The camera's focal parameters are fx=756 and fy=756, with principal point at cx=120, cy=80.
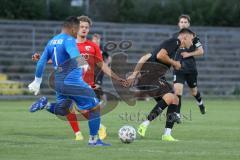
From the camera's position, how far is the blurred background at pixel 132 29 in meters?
32.9

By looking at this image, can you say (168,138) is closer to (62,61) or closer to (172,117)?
(172,117)

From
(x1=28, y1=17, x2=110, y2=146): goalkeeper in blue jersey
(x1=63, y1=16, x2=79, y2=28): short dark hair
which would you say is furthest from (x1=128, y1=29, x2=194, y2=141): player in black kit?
(x1=63, y1=16, x2=79, y2=28): short dark hair

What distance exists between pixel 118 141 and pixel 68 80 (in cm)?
159

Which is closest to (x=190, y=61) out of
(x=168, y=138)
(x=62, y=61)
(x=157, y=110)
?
(x=157, y=110)

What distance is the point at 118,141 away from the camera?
13.3 meters

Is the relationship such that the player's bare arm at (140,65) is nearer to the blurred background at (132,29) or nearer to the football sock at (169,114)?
the football sock at (169,114)

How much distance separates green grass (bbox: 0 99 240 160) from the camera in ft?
35.2

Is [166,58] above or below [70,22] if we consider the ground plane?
below

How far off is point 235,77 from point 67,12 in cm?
850

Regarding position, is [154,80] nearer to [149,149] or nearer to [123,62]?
[149,149]

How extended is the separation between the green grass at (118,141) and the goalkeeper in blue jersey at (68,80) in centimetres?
55

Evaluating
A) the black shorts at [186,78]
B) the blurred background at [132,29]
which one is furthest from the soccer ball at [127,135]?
the blurred background at [132,29]

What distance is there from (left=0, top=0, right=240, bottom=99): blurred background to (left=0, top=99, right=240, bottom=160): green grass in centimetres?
1120

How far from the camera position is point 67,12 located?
3594 cm
